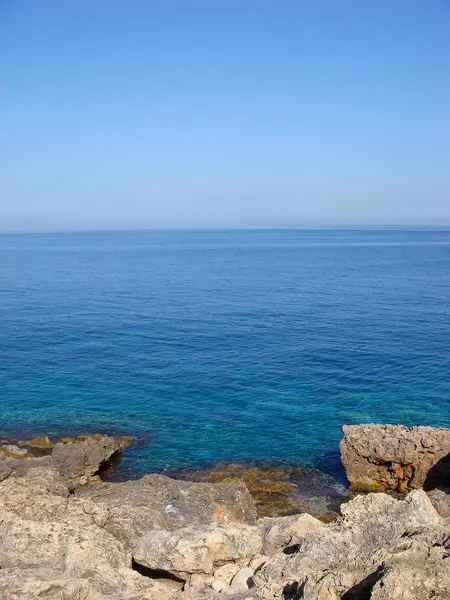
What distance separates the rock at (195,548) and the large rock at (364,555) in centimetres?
269

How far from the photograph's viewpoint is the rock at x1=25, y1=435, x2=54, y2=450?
4188cm

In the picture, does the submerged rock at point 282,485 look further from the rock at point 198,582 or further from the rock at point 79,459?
the rock at point 198,582

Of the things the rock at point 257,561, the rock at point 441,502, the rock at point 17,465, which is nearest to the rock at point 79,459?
the rock at point 17,465

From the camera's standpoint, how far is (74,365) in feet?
200

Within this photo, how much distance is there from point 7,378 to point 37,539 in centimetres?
4019

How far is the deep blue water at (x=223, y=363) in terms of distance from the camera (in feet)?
150

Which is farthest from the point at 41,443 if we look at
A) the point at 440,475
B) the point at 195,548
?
the point at 440,475

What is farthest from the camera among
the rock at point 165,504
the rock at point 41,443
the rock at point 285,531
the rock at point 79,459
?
the rock at point 41,443

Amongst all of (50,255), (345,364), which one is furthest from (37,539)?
(50,255)

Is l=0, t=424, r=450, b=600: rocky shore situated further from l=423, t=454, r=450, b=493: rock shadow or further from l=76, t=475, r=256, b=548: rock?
l=423, t=454, r=450, b=493: rock shadow

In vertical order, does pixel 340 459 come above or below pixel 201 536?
below

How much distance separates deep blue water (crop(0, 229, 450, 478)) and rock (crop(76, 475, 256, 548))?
10.1 metres

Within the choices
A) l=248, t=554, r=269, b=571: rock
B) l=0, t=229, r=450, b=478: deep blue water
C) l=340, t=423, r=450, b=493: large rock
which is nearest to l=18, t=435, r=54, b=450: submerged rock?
l=0, t=229, r=450, b=478: deep blue water

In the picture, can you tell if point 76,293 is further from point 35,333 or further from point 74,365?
point 74,365
